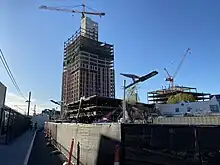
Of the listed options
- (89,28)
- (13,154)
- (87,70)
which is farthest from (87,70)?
(13,154)

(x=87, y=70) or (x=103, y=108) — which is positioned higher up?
(x=87, y=70)

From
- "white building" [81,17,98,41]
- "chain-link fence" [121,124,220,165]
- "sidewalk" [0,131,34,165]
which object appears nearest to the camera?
"chain-link fence" [121,124,220,165]

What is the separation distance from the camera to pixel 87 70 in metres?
100

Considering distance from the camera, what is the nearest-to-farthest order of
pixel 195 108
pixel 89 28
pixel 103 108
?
pixel 195 108 < pixel 103 108 < pixel 89 28

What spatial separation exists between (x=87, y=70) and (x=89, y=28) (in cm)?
3792

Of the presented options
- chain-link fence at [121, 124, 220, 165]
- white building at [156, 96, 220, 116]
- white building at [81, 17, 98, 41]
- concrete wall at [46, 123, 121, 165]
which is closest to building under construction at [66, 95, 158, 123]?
white building at [156, 96, 220, 116]

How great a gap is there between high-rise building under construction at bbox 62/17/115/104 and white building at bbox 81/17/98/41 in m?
3.75

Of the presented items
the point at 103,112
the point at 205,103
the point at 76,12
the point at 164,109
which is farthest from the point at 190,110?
the point at 76,12

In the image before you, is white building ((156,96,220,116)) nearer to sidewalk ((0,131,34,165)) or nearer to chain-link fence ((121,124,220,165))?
sidewalk ((0,131,34,165))

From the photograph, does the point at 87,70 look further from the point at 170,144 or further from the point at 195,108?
the point at 170,144

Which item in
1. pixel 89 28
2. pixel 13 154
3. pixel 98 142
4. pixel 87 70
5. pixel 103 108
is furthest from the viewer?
pixel 89 28

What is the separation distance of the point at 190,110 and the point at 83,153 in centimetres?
6745

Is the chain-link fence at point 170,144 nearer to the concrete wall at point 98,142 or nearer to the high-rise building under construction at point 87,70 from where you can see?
the concrete wall at point 98,142

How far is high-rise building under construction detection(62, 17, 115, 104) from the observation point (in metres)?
101
